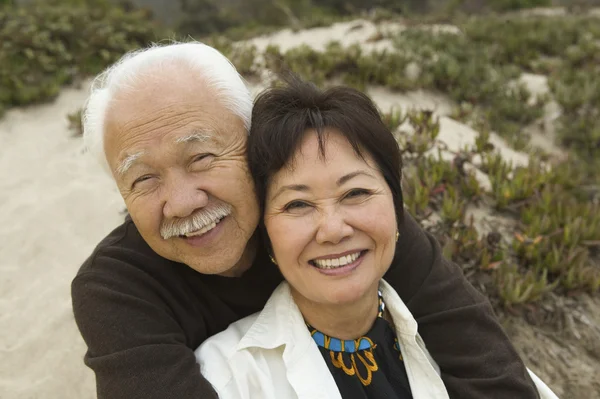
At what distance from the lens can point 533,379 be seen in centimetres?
245

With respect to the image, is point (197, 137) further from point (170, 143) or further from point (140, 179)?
point (140, 179)

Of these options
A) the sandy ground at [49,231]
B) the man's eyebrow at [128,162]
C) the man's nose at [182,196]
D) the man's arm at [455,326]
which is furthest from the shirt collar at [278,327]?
the sandy ground at [49,231]

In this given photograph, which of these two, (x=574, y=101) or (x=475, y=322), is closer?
(x=475, y=322)

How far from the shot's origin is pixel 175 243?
6.86 feet

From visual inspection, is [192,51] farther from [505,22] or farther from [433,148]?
[505,22]

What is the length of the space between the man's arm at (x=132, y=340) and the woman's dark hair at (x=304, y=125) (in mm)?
633

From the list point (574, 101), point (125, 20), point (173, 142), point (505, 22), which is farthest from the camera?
point (505, 22)

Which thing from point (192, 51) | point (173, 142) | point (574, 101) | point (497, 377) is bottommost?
point (574, 101)

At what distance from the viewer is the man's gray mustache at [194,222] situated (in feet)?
6.63

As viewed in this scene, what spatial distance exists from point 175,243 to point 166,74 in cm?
68

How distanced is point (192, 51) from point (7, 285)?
2907mm

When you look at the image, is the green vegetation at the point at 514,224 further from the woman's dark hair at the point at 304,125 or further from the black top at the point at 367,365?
the woman's dark hair at the point at 304,125

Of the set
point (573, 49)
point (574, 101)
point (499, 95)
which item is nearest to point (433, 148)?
point (499, 95)

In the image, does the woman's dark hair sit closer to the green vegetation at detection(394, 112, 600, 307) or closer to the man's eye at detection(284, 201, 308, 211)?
the man's eye at detection(284, 201, 308, 211)
